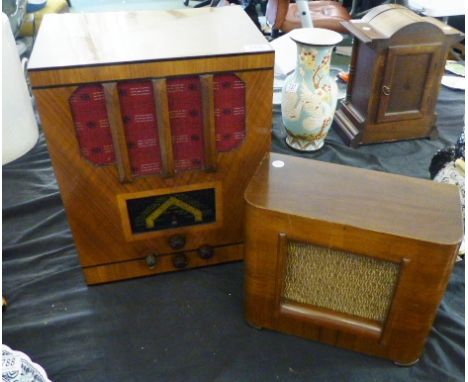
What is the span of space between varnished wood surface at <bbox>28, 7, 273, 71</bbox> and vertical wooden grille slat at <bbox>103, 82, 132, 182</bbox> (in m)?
0.05

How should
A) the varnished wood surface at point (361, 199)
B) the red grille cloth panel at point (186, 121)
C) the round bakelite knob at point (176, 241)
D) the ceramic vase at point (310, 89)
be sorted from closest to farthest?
the varnished wood surface at point (361, 199), the red grille cloth panel at point (186, 121), the round bakelite knob at point (176, 241), the ceramic vase at point (310, 89)

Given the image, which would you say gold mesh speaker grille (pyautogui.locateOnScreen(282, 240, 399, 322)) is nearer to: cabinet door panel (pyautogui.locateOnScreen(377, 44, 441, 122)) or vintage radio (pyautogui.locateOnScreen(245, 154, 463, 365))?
vintage radio (pyautogui.locateOnScreen(245, 154, 463, 365))

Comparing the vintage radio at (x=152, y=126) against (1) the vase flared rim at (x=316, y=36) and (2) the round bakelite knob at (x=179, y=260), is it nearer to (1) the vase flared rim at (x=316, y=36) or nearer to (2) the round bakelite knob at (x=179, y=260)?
(2) the round bakelite knob at (x=179, y=260)

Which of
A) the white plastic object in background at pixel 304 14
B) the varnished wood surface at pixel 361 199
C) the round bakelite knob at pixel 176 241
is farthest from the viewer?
the white plastic object in background at pixel 304 14

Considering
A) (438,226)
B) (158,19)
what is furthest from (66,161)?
(438,226)

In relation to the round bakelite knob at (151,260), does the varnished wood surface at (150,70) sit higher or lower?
higher

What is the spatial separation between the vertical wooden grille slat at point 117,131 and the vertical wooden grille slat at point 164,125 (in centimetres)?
7

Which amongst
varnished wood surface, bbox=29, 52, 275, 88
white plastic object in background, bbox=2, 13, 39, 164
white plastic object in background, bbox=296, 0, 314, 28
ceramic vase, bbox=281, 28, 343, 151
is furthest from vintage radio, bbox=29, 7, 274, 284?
white plastic object in background, bbox=296, 0, 314, 28

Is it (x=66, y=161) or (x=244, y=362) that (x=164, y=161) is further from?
(x=244, y=362)

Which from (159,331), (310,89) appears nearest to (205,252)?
(159,331)

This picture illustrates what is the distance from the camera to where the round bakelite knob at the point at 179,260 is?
1.05 m

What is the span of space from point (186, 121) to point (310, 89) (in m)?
0.58

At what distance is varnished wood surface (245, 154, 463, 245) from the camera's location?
2.48 feet

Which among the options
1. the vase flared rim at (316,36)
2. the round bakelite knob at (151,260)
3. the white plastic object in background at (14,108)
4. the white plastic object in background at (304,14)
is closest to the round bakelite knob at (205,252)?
the round bakelite knob at (151,260)
